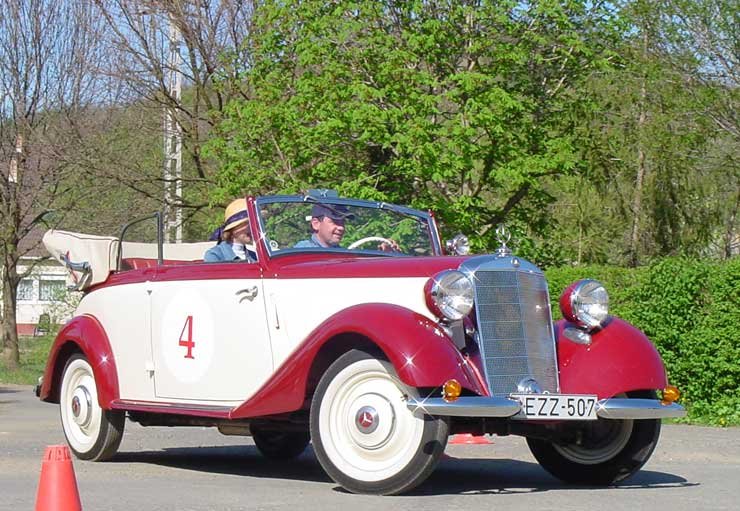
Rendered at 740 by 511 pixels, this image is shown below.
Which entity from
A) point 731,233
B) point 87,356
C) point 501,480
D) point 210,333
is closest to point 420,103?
point 731,233

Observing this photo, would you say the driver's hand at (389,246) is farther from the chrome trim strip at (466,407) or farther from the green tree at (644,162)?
the green tree at (644,162)

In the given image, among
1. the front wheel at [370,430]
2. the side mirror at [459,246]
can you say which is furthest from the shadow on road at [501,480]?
the side mirror at [459,246]

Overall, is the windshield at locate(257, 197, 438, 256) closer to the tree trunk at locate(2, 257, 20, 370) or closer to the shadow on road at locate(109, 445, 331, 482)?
the shadow on road at locate(109, 445, 331, 482)

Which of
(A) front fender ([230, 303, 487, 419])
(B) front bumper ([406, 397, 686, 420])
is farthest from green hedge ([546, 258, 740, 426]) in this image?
(A) front fender ([230, 303, 487, 419])

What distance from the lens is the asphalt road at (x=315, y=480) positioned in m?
7.07

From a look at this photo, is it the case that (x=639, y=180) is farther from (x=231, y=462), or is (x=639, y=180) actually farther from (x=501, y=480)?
(x=501, y=480)

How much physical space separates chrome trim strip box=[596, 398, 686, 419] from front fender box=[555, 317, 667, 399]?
124mm

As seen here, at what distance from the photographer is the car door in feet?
27.7

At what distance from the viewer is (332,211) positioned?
9172 mm

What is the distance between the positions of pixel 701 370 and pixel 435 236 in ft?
20.3

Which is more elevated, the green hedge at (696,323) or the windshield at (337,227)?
the windshield at (337,227)

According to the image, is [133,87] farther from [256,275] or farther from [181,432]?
[256,275]

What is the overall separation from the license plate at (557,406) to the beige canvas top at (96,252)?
12.9ft

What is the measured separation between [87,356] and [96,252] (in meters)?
0.89
